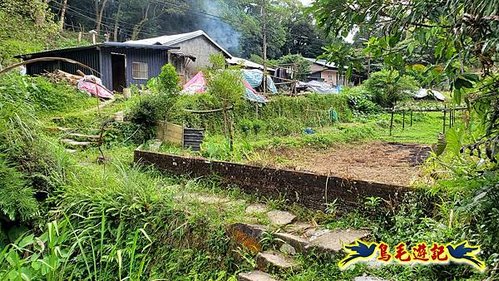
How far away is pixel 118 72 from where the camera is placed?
16656 mm

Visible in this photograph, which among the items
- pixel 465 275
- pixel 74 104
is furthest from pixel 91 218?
pixel 74 104

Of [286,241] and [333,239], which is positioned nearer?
[333,239]

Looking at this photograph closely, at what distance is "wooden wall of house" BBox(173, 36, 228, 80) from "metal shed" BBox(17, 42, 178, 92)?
94.7 inches

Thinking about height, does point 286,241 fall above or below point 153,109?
below

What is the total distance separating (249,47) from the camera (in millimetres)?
33156

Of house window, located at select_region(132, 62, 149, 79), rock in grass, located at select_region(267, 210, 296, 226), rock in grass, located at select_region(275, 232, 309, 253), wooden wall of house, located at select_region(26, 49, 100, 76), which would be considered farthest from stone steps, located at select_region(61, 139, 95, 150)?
house window, located at select_region(132, 62, 149, 79)

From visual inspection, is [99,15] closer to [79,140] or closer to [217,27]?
[217,27]

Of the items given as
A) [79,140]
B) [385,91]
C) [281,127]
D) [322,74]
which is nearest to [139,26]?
[322,74]

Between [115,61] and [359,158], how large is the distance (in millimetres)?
12364

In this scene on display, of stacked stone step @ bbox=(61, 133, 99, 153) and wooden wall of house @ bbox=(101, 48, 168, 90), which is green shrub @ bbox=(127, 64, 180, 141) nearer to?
stacked stone step @ bbox=(61, 133, 99, 153)

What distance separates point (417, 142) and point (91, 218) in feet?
26.8

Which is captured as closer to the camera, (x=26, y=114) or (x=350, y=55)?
(x=350, y=55)

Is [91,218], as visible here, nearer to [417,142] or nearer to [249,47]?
[417,142]

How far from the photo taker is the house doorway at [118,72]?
1603 centimetres
